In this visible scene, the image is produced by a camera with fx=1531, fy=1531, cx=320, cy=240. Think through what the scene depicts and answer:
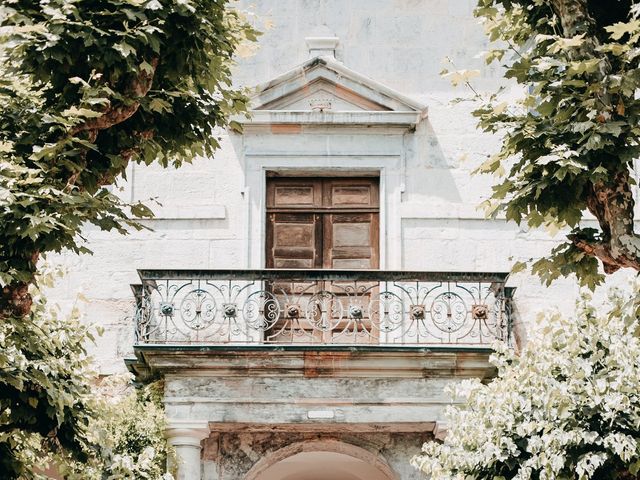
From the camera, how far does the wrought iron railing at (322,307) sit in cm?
1537

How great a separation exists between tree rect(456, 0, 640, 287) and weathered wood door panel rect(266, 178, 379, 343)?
17.6 ft

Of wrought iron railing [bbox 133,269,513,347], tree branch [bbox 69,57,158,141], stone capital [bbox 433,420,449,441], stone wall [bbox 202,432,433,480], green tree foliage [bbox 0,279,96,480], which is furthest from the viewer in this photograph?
stone wall [bbox 202,432,433,480]

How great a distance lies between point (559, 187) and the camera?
10.7 m

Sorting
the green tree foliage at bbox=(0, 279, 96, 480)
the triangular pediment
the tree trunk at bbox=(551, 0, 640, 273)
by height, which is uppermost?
the triangular pediment

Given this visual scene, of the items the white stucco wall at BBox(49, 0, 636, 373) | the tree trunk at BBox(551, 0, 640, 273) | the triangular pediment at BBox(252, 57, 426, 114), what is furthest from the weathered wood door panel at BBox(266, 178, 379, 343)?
the tree trunk at BBox(551, 0, 640, 273)

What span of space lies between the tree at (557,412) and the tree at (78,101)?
372cm

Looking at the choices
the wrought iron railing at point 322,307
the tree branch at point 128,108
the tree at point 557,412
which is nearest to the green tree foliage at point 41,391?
the tree branch at point 128,108

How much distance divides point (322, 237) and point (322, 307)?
108 cm

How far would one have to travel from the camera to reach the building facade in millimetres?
15148

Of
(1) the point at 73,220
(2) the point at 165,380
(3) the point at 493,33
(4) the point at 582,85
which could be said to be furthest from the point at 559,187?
(2) the point at 165,380

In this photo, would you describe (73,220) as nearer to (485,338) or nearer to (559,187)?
(559,187)

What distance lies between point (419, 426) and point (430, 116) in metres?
3.59

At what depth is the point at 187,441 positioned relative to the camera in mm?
15078

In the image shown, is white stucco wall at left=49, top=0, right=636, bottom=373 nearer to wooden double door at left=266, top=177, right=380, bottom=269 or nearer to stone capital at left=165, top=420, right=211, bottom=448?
wooden double door at left=266, top=177, right=380, bottom=269
